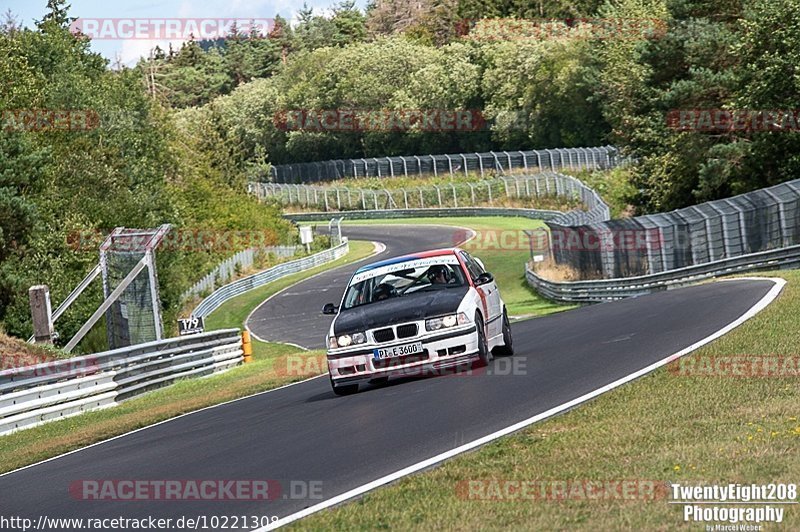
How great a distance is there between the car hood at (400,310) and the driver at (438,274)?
44 centimetres

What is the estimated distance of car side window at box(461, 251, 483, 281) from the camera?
52.2ft

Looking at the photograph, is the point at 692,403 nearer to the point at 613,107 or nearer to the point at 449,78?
the point at 613,107

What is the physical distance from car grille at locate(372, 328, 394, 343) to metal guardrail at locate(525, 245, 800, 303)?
18587mm

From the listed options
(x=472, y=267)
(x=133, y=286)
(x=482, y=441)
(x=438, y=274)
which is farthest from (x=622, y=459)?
(x=133, y=286)

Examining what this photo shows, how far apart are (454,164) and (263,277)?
128ft

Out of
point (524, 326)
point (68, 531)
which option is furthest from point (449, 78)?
point (68, 531)

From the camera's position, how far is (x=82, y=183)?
5969 centimetres

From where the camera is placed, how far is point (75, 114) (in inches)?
2452

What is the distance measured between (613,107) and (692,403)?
7164cm

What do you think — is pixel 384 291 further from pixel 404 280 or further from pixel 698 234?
pixel 698 234

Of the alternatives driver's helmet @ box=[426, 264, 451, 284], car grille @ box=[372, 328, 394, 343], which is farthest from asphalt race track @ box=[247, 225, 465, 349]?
car grille @ box=[372, 328, 394, 343]

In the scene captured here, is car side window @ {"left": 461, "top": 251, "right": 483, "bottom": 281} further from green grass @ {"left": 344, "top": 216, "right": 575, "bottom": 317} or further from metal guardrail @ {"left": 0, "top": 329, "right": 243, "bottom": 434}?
green grass @ {"left": 344, "top": 216, "right": 575, "bottom": 317}

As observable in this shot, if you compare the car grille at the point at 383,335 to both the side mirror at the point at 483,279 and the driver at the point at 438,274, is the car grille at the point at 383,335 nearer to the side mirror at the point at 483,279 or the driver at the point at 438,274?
the driver at the point at 438,274

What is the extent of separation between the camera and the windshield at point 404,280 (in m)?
15.5
